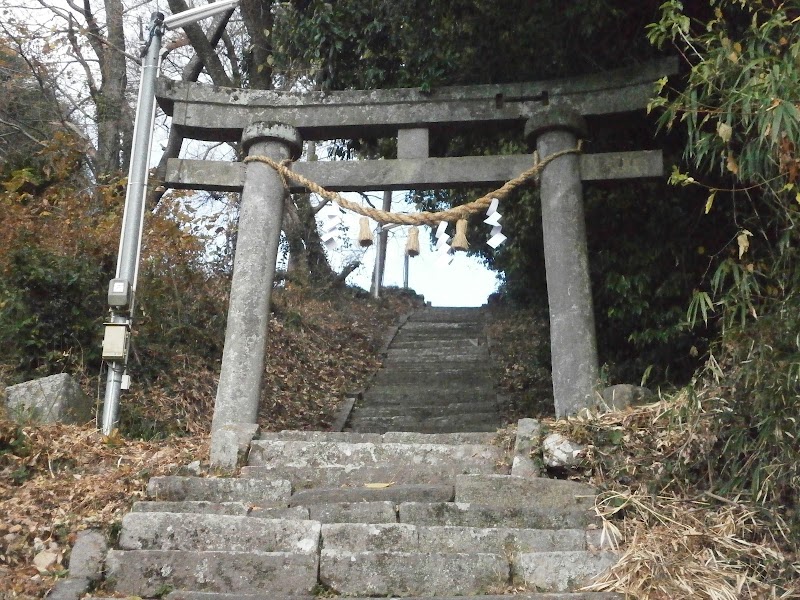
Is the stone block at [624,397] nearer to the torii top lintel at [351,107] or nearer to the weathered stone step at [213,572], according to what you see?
the weathered stone step at [213,572]

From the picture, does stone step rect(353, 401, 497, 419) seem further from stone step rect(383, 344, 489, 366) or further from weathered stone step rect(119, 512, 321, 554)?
weathered stone step rect(119, 512, 321, 554)

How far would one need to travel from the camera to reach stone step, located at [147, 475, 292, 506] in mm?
4887

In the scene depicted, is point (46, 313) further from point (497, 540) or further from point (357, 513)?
point (497, 540)

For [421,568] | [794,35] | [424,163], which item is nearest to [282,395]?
[424,163]

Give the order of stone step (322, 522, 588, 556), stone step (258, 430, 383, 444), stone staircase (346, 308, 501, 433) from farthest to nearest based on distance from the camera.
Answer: stone staircase (346, 308, 501, 433) < stone step (258, 430, 383, 444) < stone step (322, 522, 588, 556)

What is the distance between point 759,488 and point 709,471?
37 centimetres

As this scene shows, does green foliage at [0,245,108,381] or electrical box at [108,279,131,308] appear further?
green foliage at [0,245,108,381]

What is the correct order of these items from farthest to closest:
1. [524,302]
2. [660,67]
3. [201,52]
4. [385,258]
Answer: [385,258], [524,302], [201,52], [660,67]

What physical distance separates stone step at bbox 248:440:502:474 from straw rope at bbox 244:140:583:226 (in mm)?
1905

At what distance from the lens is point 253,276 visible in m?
6.73

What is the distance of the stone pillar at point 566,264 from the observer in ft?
20.3

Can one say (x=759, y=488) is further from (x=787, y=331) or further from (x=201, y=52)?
(x=201, y=52)

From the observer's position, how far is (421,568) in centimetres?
405

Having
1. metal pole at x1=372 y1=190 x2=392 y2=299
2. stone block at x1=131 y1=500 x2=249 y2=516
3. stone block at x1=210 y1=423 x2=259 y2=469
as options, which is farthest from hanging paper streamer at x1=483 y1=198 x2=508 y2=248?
metal pole at x1=372 y1=190 x2=392 y2=299
